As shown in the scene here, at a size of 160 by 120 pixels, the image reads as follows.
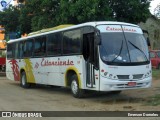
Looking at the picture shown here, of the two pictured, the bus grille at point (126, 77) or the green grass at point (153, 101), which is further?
the bus grille at point (126, 77)

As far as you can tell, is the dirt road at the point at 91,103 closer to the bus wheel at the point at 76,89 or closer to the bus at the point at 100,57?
the bus wheel at the point at 76,89

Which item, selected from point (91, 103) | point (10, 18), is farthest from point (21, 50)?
point (10, 18)

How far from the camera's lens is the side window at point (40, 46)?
18.6 meters

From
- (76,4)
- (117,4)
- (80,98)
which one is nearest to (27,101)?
(80,98)

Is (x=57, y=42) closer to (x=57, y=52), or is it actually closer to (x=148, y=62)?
(x=57, y=52)

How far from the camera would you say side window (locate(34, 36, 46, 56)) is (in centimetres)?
1860

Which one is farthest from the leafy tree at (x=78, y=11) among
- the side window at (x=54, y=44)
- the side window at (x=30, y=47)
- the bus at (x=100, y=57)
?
the bus at (x=100, y=57)

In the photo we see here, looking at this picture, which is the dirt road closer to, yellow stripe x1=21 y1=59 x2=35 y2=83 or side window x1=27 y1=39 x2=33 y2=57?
yellow stripe x1=21 y1=59 x2=35 y2=83

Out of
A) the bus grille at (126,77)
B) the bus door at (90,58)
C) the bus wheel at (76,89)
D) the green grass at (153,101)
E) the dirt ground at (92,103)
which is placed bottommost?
the dirt ground at (92,103)

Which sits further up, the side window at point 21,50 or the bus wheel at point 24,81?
the side window at point 21,50

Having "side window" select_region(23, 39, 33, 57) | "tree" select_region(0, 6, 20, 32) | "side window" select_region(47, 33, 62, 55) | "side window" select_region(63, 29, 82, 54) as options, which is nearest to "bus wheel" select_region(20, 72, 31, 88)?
"side window" select_region(23, 39, 33, 57)

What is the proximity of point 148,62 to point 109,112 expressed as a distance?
3.49 metres

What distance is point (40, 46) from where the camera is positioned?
1905cm

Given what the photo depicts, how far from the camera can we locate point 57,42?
17188 millimetres
